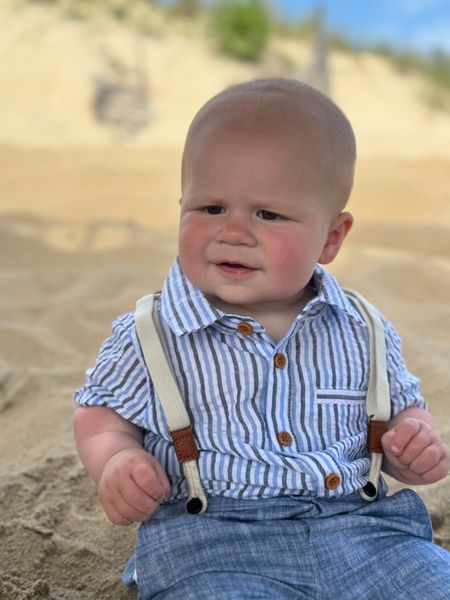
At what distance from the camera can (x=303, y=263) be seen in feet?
5.03

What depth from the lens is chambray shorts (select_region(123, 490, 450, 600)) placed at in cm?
136

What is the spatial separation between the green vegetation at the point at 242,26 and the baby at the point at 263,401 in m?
9.33

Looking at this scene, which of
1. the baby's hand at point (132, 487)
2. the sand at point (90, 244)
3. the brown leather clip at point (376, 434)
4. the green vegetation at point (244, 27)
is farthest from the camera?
the green vegetation at point (244, 27)

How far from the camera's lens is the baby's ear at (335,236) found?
5.34 ft

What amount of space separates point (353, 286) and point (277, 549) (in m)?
2.30

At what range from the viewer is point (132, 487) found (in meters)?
1.34

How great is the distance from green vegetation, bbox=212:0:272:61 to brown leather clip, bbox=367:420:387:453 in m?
9.45

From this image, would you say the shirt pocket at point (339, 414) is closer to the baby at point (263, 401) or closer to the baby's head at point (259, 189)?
the baby at point (263, 401)

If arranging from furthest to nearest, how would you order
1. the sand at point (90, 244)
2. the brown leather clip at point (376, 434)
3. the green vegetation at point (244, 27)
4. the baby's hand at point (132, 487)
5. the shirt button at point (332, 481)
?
1. the green vegetation at point (244, 27)
2. the sand at point (90, 244)
3. the brown leather clip at point (376, 434)
4. the shirt button at point (332, 481)
5. the baby's hand at point (132, 487)

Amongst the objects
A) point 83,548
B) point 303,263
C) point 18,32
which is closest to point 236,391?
point 303,263

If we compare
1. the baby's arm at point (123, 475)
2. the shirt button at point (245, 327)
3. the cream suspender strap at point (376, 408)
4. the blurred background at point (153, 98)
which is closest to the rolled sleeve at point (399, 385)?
the cream suspender strap at point (376, 408)

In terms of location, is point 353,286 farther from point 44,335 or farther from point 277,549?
point 277,549

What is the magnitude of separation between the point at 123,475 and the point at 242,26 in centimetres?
1018

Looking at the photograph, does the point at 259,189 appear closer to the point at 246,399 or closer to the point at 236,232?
the point at 236,232
